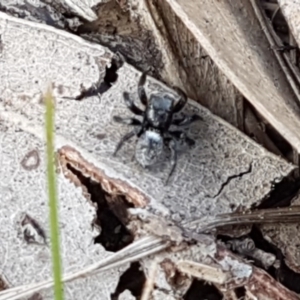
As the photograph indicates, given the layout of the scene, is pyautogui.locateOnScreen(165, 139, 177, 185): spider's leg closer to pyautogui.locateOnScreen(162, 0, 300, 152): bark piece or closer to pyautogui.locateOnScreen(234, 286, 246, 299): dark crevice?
pyautogui.locateOnScreen(162, 0, 300, 152): bark piece

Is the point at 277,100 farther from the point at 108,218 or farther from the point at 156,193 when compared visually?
the point at 108,218

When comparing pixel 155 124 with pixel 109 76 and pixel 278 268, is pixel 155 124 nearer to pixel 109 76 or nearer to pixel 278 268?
pixel 109 76

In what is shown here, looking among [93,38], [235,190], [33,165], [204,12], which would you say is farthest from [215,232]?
[93,38]

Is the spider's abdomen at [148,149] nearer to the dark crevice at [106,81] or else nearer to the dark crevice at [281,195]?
the dark crevice at [106,81]

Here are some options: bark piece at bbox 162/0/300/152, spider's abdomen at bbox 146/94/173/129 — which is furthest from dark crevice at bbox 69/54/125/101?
bark piece at bbox 162/0/300/152

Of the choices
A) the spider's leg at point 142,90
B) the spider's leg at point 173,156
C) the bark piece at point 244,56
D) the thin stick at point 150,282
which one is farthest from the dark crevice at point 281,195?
the spider's leg at point 142,90
